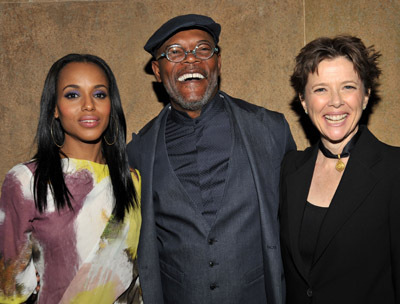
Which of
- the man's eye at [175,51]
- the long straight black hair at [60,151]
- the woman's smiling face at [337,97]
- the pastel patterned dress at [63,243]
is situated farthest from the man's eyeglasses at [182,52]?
the pastel patterned dress at [63,243]

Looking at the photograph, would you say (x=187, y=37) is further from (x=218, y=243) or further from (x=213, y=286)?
(x=213, y=286)

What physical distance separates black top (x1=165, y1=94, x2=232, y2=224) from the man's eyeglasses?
284 mm

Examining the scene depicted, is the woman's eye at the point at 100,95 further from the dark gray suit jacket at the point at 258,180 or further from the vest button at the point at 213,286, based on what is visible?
the vest button at the point at 213,286

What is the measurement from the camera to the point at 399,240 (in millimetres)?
1675

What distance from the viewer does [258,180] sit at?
2164 mm

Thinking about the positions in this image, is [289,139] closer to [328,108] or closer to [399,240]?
[328,108]

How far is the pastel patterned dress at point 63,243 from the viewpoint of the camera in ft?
5.93

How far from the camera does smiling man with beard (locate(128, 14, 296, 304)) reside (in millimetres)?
2176

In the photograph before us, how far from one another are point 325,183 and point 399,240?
43cm

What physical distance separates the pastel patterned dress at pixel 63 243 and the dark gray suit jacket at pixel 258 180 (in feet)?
0.78

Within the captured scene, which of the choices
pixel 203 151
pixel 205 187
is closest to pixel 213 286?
pixel 205 187

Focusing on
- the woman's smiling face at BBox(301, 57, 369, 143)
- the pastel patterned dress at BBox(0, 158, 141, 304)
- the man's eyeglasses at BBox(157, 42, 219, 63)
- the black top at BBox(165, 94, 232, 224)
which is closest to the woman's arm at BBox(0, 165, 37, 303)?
the pastel patterned dress at BBox(0, 158, 141, 304)

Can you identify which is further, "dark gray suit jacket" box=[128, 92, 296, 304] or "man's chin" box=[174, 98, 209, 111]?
"man's chin" box=[174, 98, 209, 111]

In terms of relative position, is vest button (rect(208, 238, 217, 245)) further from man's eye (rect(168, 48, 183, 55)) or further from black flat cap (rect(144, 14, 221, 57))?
black flat cap (rect(144, 14, 221, 57))
